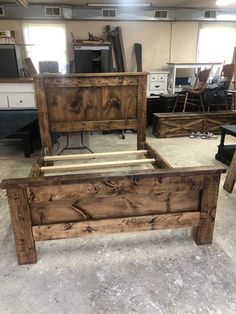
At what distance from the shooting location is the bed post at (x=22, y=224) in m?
1.44

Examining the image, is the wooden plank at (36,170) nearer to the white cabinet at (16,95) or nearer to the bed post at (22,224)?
the bed post at (22,224)

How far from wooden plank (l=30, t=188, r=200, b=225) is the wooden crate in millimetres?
2972

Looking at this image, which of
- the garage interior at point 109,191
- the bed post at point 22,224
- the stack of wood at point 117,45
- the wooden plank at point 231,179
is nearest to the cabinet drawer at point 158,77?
the stack of wood at point 117,45

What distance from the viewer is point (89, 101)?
2.63 m

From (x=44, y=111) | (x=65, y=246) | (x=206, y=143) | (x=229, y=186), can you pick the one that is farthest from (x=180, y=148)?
(x=65, y=246)

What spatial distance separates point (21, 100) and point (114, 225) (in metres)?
3.05

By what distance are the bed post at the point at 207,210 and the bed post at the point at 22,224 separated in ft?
3.62

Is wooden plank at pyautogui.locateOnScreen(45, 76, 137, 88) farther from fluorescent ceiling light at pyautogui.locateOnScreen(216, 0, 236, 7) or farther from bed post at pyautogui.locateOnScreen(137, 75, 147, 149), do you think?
fluorescent ceiling light at pyautogui.locateOnScreen(216, 0, 236, 7)

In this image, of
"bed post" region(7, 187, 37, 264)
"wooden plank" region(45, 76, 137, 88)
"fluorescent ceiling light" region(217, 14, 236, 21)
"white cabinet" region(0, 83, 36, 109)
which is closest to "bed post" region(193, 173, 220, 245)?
"bed post" region(7, 187, 37, 264)

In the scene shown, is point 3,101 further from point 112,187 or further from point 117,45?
point 117,45

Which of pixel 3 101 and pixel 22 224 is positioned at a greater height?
pixel 3 101

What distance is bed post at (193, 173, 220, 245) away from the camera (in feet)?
5.24

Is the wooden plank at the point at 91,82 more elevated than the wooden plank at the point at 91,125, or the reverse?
the wooden plank at the point at 91,82

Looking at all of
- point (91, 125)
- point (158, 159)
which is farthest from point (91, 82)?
point (158, 159)
